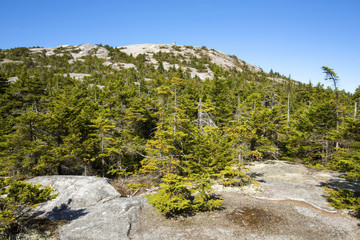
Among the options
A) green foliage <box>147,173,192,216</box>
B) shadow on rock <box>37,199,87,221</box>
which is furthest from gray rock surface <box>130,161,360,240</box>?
shadow on rock <box>37,199,87,221</box>

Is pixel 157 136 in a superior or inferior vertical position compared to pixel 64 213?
superior

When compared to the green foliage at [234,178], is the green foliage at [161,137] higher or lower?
higher

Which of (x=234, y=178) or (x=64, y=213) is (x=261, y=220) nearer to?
(x=234, y=178)

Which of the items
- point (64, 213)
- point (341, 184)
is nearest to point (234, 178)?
point (341, 184)

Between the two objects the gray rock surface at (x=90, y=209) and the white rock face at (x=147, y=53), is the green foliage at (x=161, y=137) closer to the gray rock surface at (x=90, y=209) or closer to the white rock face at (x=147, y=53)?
the gray rock surface at (x=90, y=209)

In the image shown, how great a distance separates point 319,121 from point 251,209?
17.8m

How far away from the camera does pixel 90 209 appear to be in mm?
10977

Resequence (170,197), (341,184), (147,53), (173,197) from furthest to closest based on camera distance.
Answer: (147,53), (341,184), (170,197), (173,197)

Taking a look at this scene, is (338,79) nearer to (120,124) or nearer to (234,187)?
(234,187)

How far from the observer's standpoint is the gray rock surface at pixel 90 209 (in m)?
8.37

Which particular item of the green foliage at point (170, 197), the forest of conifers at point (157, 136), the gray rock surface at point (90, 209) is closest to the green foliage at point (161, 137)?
the forest of conifers at point (157, 136)

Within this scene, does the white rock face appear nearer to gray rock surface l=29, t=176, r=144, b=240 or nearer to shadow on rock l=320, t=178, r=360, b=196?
shadow on rock l=320, t=178, r=360, b=196

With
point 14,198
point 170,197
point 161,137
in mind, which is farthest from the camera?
point 161,137

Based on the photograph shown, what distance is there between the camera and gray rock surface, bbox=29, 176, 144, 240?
837cm
